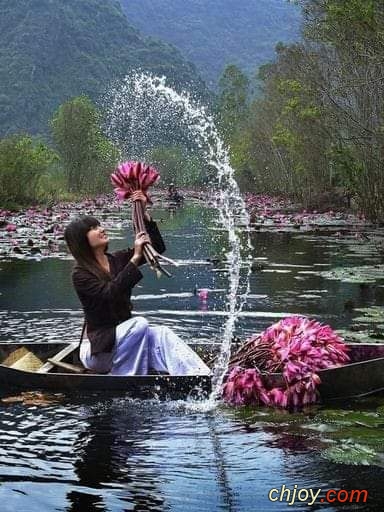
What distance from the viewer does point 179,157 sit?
83.6 meters

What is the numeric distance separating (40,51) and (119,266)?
11542 centimetres

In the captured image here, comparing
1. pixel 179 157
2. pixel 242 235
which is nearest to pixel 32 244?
pixel 242 235

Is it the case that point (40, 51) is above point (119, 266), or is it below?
above

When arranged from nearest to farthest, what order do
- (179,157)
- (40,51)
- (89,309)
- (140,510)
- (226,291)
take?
(140,510) < (89,309) < (226,291) < (179,157) < (40,51)

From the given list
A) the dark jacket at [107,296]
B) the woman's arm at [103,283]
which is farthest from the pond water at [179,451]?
the woman's arm at [103,283]

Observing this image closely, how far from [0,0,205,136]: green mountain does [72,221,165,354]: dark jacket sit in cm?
9540

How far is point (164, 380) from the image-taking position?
6680 millimetres

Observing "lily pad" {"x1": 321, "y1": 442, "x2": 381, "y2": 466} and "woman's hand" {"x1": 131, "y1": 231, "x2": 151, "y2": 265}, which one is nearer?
"lily pad" {"x1": 321, "y1": 442, "x2": 381, "y2": 466}

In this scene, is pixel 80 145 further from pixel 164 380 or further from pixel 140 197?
pixel 164 380

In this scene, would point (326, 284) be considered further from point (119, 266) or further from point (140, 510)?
point (140, 510)

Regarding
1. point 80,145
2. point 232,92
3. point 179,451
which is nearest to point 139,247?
point 179,451

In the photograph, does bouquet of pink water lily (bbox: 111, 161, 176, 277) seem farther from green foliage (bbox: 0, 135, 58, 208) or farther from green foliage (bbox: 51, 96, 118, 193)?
green foliage (bbox: 51, 96, 118, 193)

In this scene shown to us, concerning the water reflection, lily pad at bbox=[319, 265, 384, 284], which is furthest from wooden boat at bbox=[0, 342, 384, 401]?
lily pad at bbox=[319, 265, 384, 284]

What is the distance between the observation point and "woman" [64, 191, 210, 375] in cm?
691
